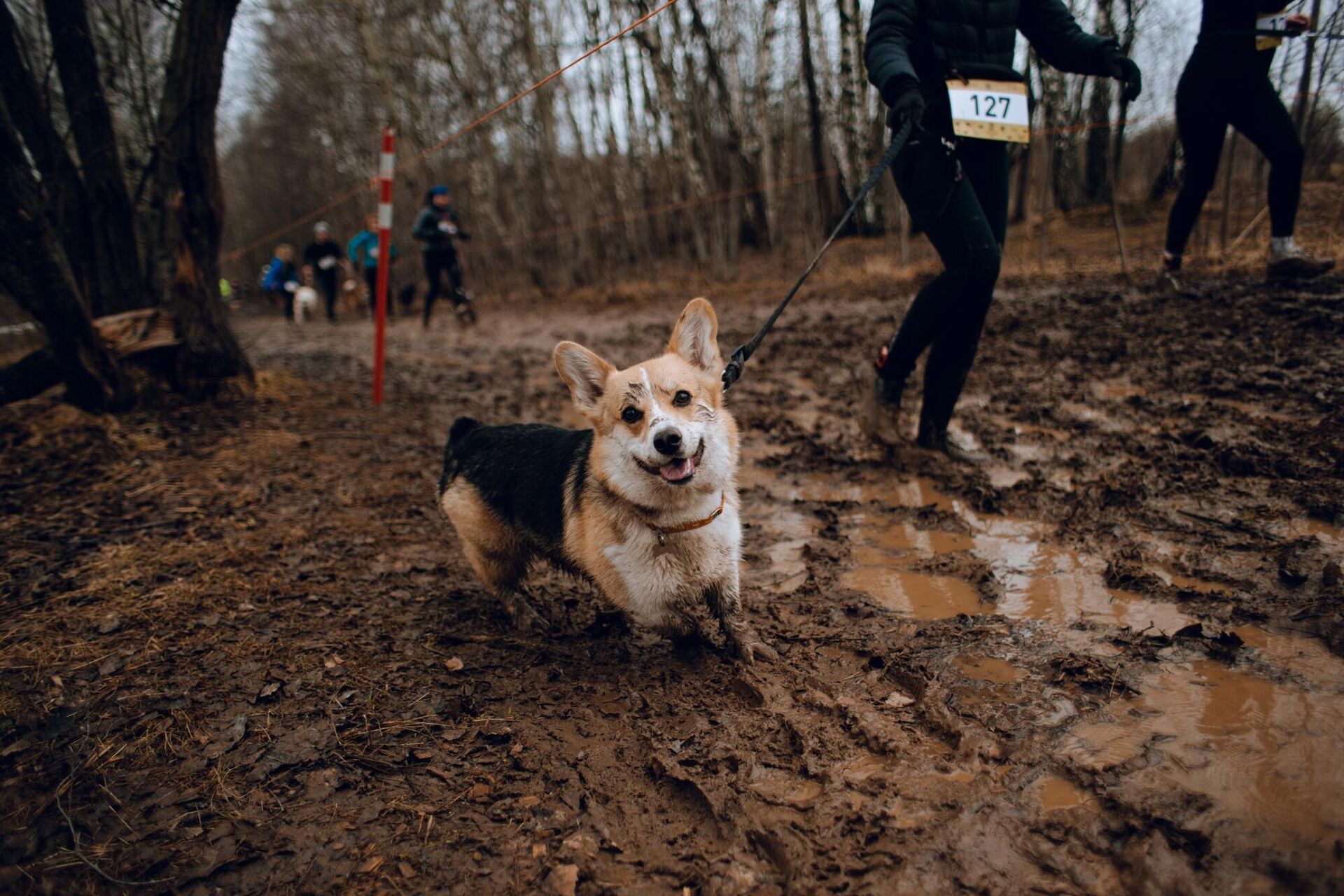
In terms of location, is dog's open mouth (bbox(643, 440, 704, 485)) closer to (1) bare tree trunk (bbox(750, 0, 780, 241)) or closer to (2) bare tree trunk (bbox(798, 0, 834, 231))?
(1) bare tree trunk (bbox(750, 0, 780, 241))

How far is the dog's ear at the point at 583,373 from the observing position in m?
2.77

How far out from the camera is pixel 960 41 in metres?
3.44

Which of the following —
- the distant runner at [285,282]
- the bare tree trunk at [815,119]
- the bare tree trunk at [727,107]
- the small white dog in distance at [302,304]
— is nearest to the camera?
the bare tree trunk at [727,107]

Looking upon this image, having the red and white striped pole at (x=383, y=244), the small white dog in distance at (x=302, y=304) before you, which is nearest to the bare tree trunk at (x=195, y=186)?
the red and white striped pole at (x=383, y=244)

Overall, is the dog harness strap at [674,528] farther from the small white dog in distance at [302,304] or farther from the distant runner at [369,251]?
the small white dog in distance at [302,304]

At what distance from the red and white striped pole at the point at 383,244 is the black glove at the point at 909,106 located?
423 cm

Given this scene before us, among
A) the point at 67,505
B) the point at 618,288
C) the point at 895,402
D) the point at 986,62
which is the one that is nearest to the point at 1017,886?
the point at 895,402

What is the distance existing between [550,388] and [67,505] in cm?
386

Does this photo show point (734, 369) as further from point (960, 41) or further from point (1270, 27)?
point (1270, 27)

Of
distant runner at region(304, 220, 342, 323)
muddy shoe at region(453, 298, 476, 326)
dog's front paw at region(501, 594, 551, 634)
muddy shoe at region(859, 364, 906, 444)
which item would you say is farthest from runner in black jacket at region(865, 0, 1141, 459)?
distant runner at region(304, 220, 342, 323)

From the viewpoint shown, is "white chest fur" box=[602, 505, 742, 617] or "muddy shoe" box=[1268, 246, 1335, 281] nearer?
"white chest fur" box=[602, 505, 742, 617]

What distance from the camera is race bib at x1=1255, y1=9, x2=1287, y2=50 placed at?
4.62m

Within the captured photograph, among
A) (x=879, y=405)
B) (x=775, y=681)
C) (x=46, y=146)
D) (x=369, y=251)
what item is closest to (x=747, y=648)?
(x=775, y=681)

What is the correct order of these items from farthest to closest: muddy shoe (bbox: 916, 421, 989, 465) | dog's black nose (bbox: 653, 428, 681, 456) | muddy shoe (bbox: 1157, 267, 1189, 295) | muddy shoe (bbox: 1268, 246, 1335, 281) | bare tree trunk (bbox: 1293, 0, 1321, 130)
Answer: bare tree trunk (bbox: 1293, 0, 1321, 130) → muddy shoe (bbox: 1157, 267, 1189, 295) → muddy shoe (bbox: 1268, 246, 1335, 281) → muddy shoe (bbox: 916, 421, 989, 465) → dog's black nose (bbox: 653, 428, 681, 456)
